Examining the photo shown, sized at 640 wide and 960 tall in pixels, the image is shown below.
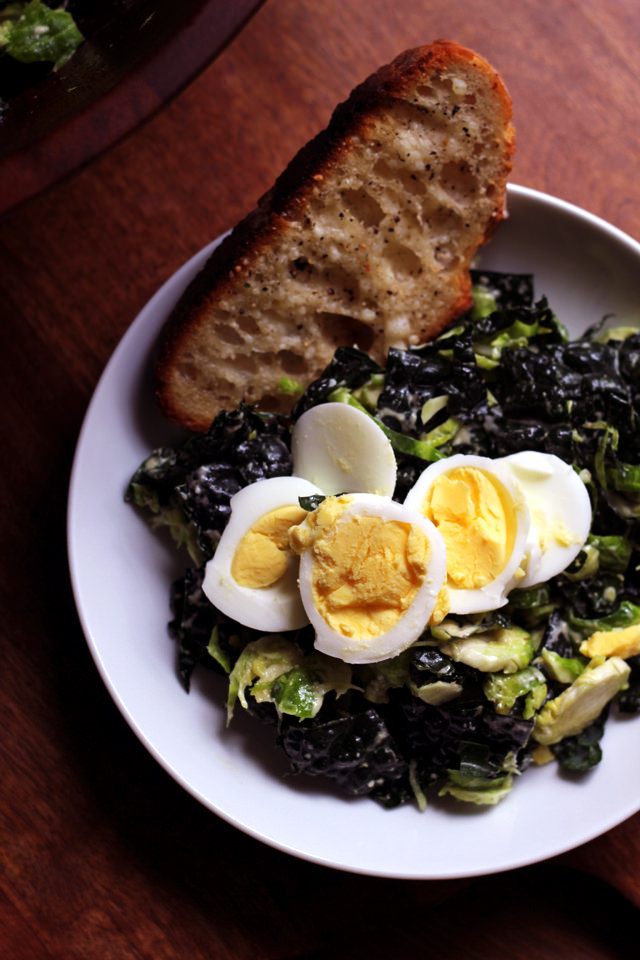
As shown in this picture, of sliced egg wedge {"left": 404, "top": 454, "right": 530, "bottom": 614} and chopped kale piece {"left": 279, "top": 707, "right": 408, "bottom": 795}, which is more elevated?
sliced egg wedge {"left": 404, "top": 454, "right": 530, "bottom": 614}

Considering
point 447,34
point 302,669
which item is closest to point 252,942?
point 302,669

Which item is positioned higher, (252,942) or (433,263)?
(433,263)

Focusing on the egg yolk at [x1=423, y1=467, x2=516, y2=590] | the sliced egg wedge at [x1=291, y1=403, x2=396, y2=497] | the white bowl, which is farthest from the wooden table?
the egg yolk at [x1=423, y1=467, x2=516, y2=590]

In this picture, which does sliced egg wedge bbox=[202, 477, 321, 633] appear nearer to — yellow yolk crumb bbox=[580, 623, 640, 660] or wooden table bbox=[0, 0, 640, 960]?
wooden table bbox=[0, 0, 640, 960]

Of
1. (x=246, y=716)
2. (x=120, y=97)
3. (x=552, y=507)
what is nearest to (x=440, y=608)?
(x=552, y=507)

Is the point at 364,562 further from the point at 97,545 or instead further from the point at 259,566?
the point at 97,545

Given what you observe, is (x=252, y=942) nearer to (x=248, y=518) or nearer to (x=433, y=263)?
(x=248, y=518)
